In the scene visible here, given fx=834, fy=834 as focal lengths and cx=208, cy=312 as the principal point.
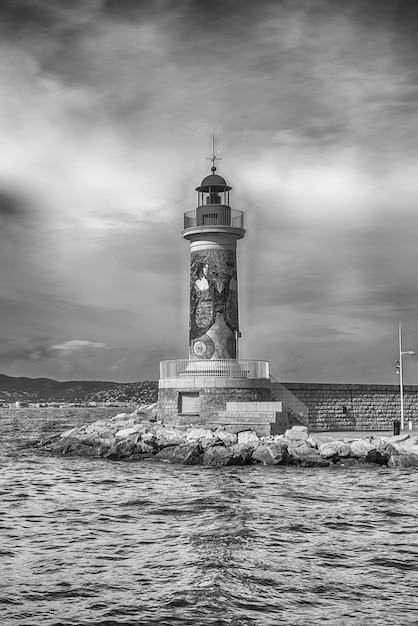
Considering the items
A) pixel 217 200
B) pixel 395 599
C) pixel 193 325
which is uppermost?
pixel 217 200

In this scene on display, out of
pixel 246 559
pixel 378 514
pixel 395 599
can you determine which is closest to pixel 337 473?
pixel 378 514

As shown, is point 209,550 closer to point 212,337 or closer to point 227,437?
point 227,437

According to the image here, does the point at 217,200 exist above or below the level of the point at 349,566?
above

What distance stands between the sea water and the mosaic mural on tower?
376 inches

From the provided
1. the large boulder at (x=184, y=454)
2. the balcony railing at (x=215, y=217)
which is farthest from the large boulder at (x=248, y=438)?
the balcony railing at (x=215, y=217)

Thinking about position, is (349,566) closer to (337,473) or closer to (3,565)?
(3,565)

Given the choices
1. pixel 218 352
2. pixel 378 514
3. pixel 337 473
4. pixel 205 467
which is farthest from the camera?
pixel 218 352

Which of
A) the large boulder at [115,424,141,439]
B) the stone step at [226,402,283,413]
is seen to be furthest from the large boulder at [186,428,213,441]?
the large boulder at [115,424,141,439]

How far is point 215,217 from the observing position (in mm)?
32906

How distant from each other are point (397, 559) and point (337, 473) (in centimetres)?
1116

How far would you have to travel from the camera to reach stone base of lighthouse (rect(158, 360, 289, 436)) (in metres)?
30.0

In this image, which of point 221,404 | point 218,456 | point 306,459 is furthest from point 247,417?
point 306,459

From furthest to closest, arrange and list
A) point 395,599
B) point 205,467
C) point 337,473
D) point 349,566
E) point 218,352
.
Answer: point 218,352 → point 205,467 → point 337,473 → point 349,566 → point 395,599

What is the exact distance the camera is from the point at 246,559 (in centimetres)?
1327
